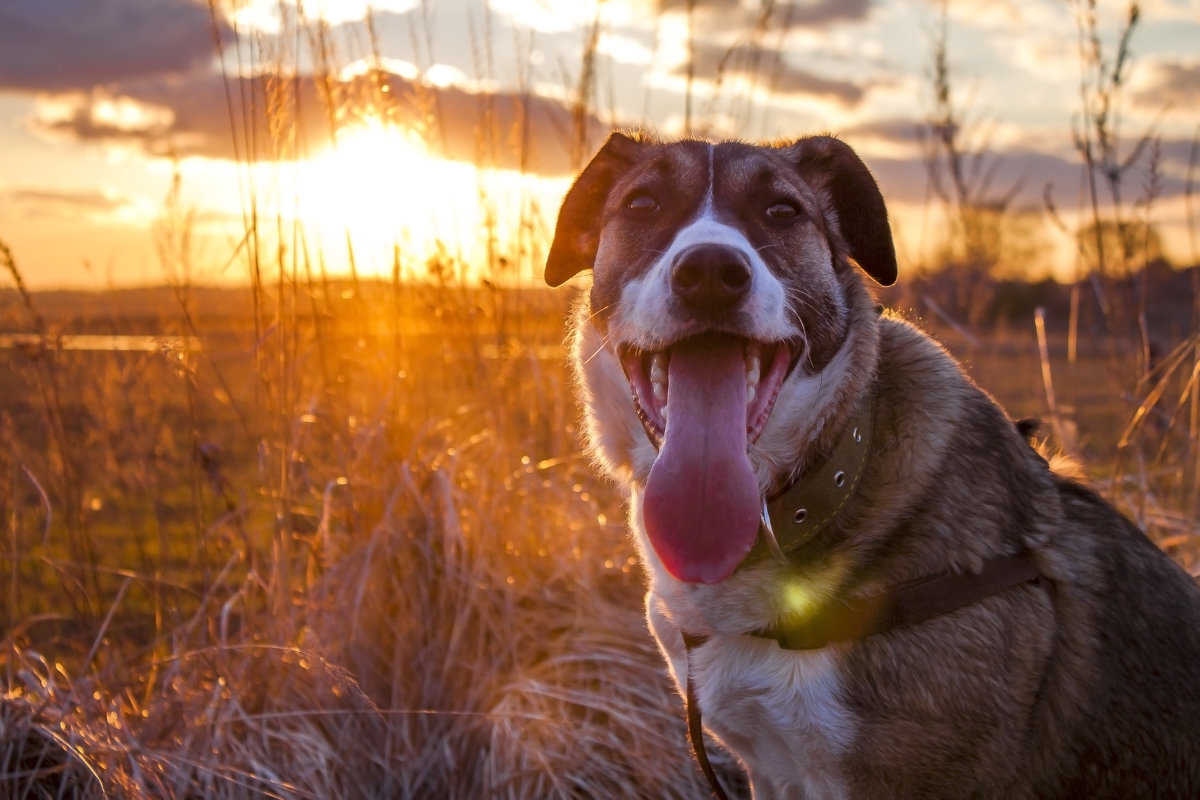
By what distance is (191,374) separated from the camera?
382cm

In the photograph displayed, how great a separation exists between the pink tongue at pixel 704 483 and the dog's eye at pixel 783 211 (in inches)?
19.8

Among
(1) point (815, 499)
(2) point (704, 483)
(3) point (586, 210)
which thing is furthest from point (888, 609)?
(3) point (586, 210)

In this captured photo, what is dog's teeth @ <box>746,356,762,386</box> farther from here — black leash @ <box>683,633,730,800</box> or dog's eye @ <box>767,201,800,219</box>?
black leash @ <box>683,633,730,800</box>

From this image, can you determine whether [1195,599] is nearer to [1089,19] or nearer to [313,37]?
[1089,19]

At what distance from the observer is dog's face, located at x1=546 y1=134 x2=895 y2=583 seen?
2393mm

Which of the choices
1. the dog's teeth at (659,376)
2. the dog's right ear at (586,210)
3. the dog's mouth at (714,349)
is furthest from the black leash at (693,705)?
the dog's right ear at (586,210)

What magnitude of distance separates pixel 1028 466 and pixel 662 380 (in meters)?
0.97

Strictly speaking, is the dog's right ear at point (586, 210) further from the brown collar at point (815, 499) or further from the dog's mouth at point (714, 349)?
the brown collar at point (815, 499)

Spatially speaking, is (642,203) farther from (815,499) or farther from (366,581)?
(366,581)

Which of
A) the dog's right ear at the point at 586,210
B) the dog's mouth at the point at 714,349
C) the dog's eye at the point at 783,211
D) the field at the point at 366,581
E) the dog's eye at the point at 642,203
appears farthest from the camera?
the field at the point at 366,581

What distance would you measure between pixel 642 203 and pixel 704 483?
895 millimetres

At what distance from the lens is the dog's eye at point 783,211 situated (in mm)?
2756

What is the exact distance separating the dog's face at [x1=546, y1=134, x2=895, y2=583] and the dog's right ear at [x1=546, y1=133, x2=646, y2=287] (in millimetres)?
17

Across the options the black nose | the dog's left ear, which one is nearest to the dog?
the black nose
